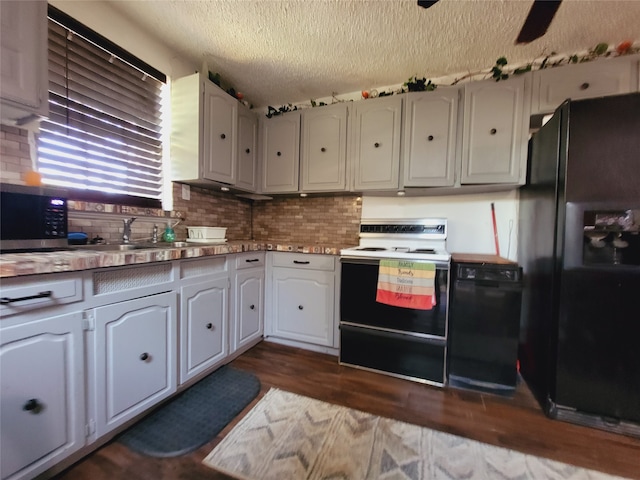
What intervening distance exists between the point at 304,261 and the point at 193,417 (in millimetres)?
1258

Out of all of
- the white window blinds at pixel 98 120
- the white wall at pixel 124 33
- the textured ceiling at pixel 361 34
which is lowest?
the white window blinds at pixel 98 120

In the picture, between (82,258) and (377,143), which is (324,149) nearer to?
(377,143)

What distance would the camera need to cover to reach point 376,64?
2.17 meters

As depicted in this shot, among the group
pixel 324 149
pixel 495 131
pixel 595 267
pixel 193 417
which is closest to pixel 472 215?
pixel 495 131

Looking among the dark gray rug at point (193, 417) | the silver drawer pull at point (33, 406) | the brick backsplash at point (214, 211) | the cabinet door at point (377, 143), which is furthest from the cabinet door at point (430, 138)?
the silver drawer pull at point (33, 406)

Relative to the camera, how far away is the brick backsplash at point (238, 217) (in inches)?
63.5

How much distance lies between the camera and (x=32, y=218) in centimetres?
118

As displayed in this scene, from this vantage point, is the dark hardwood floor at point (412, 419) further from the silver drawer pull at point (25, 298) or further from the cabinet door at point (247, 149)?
the cabinet door at point (247, 149)

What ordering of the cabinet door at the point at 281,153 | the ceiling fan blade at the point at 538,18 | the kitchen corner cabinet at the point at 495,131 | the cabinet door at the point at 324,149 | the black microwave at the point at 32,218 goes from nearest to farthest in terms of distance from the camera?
the ceiling fan blade at the point at 538,18 → the black microwave at the point at 32,218 → the kitchen corner cabinet at the point at 495,131 → the cabinet door at the point at 324,149 → the cabinet door at the point at 281,153

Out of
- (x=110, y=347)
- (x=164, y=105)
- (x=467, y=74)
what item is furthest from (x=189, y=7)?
(x=467, y=74)

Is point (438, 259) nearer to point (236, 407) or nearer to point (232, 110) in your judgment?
point (236, 407)

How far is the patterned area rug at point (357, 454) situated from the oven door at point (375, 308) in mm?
598

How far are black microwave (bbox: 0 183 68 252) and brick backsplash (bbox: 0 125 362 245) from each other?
0.29 metres

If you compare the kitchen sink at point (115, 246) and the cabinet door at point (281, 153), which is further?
the cabinet door at point (281, 153)
